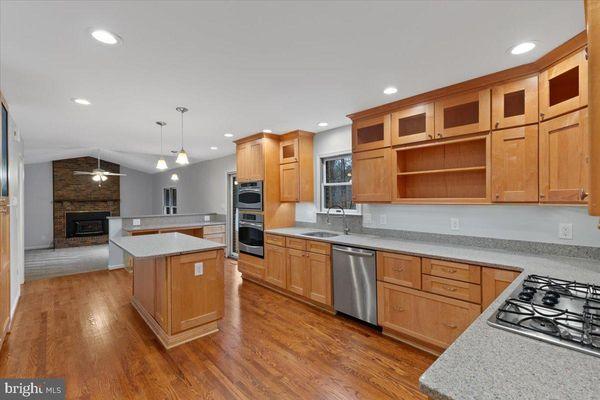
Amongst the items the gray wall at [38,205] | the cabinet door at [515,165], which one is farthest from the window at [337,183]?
the gray wall at [38,205]

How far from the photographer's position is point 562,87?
222cm

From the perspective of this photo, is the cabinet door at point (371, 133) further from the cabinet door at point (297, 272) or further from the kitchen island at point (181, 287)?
the kitchen island at point (181, 287)

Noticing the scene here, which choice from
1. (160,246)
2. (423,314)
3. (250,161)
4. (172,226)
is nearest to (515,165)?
(423,314)

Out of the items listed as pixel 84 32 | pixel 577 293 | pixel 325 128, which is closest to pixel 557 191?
pixel 577 293

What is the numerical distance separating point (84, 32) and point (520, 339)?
9.08 ft

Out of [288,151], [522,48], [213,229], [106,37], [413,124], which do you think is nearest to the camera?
[106,37]

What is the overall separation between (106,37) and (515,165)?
10.4ft

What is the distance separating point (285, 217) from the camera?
4789 millimetres

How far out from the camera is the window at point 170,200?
955 centimetres

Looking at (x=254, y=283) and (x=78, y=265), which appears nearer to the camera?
(x=254, y=283)

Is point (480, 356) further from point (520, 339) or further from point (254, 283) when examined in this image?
point (254, 283)

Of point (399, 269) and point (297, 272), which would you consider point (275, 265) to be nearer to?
point (297, 272)

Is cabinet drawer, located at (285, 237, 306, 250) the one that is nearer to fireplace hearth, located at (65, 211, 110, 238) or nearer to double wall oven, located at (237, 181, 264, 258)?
double wall oven, located at (237, 181, 264, 258)

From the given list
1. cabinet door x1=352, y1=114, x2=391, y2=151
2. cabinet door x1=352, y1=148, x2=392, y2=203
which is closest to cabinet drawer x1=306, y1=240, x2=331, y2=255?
cabinet door x1=352, y1=148, x2=392, y2=203
